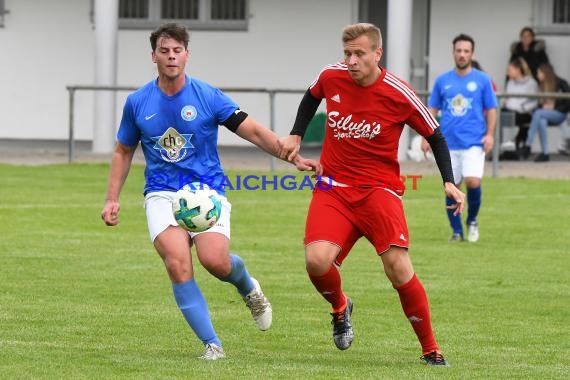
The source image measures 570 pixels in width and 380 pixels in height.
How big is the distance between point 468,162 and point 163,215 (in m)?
7.85

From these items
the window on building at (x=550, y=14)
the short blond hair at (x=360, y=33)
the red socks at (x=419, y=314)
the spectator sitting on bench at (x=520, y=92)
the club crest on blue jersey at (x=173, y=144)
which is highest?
the window on building at (x=550, y=14)

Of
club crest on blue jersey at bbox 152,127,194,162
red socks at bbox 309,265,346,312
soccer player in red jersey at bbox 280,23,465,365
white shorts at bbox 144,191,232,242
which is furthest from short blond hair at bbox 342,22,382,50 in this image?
red socks at bbox 309,265,346,312

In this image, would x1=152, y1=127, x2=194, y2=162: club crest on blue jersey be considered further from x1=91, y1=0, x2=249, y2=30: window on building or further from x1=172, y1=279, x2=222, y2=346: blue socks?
x1=91, y1=0, x2=249, y2=30: window on building

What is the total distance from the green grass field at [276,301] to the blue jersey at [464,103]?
113cm

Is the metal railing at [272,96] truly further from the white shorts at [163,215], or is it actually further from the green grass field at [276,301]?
the white shorts at [163,215]

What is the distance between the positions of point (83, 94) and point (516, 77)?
25.5ft

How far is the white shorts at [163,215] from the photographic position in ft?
29.4

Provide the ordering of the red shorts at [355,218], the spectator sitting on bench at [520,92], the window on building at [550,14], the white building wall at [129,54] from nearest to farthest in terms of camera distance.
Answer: the red shorts at [355,218]
the spectator sitting on bench at [520,92]
the window on building at [550,14]
the white building wall at [129,54]

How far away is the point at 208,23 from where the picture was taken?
28156 millimetres

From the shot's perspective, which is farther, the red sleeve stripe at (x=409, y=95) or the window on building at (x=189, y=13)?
the window on building at (x=189, y=13)

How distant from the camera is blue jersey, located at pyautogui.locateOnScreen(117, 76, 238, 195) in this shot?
9008 mm

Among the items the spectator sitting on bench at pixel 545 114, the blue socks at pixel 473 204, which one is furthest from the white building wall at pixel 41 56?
the blue socks at pixel 473 204

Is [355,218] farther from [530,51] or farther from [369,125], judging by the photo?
[530,51]

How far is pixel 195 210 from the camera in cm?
882
